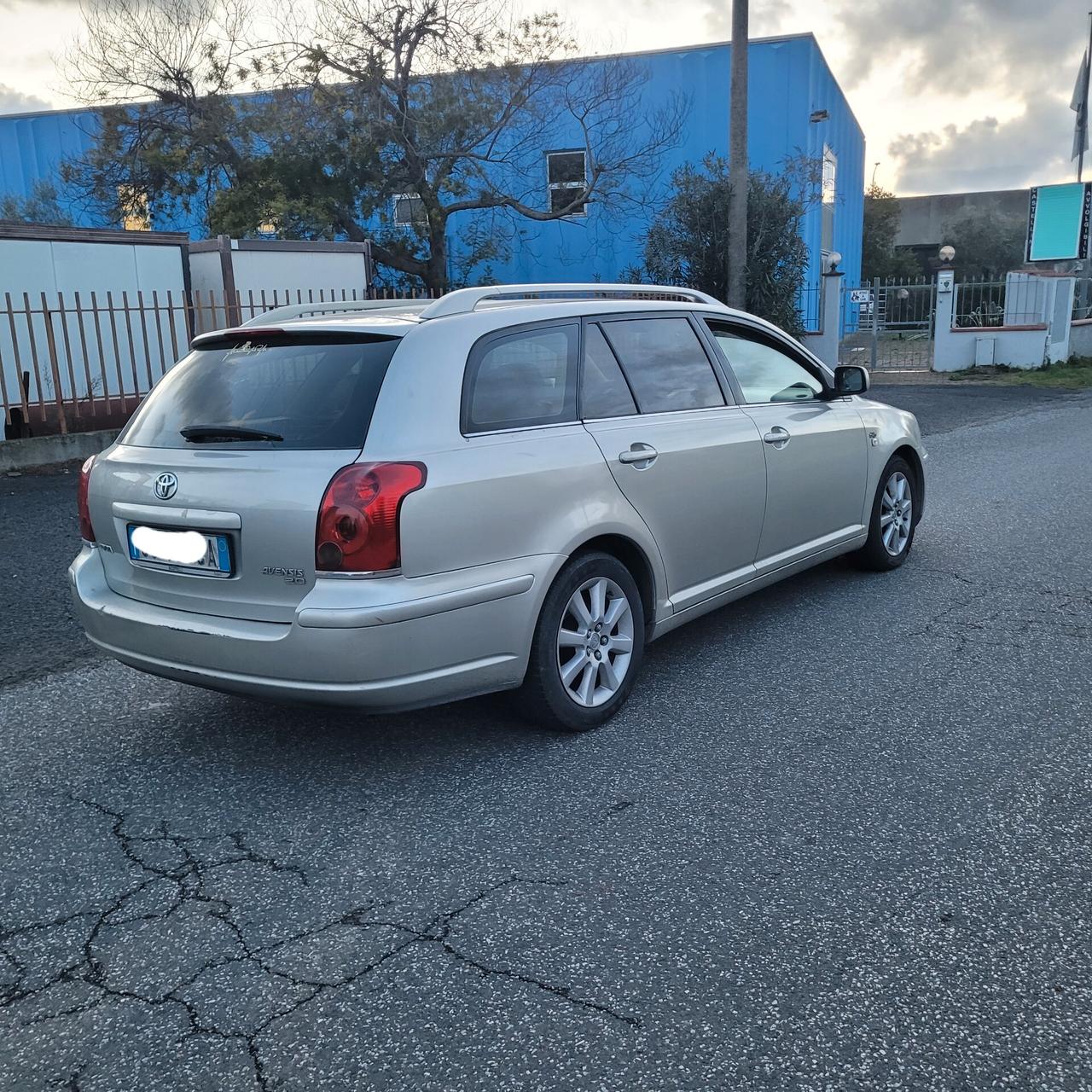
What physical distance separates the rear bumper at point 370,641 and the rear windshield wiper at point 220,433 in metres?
0.60

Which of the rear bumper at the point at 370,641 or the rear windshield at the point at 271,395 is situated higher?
the rear windshield at the point at 271,395

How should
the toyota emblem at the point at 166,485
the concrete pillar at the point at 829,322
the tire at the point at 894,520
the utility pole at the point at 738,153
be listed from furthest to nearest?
the concrete pillar at the point at 829,322
the utility pole at the point at 738,153
the tire at the point at 894,520
the toyota emblem at the point at 166,485

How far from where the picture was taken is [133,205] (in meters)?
21.1

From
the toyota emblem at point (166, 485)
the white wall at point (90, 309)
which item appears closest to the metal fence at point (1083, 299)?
the white wall at point (90, 309)

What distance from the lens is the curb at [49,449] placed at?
10719 millimetres

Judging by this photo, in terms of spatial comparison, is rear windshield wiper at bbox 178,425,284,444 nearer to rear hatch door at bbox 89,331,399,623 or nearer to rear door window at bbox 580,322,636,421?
rear hatch door at bbox 89,331,399,623

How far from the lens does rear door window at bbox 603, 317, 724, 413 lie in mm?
4430

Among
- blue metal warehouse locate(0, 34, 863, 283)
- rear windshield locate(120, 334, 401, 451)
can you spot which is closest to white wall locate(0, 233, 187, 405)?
rear windshield locate(120, 334, 401, 451)

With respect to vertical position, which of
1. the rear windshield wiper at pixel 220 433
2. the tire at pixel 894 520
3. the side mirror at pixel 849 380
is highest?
the rear windshield wiper at pixel 220 433

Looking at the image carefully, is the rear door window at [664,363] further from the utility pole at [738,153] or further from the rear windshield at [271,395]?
the utility pole at [738,153]

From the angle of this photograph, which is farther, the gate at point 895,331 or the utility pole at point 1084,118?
the utility pole at point 1084,118

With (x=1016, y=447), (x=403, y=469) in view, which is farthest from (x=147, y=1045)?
(x=1016, y=447)

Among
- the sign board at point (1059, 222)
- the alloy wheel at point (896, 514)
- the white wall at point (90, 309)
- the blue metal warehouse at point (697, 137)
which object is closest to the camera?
the alloy wheel at point (896, 514)

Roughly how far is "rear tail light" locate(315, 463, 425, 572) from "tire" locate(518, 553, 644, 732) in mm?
717
